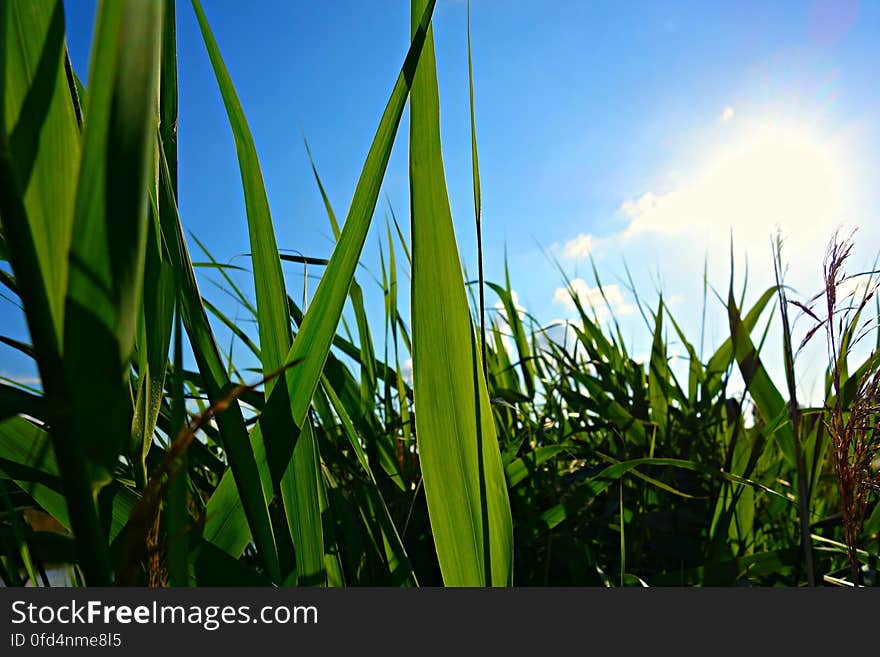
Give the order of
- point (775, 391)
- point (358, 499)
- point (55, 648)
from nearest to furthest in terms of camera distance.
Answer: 1. point (55, 648)
2. point (358, 499)
3. point (775, 391)

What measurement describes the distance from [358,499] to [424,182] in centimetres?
41

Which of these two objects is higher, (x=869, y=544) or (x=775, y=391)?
(x=775, y=391)

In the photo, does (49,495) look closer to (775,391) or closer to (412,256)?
(412,256)

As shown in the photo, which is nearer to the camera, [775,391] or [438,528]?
[438,528]

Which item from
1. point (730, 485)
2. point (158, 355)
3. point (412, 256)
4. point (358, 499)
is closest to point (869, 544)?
point (730, 485)

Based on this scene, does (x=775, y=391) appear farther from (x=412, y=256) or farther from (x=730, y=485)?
(x=412, y=256)

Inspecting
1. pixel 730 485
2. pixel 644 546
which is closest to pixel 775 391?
pixel 730 485

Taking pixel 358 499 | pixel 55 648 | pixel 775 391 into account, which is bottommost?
pixel 55 648

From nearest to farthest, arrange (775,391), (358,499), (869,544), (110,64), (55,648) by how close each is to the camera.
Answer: (110,64)
(55,648)
(358,499)
(775,391)
(869,544)

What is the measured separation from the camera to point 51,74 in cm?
20

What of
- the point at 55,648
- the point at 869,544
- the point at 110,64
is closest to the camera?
the point at 110,64

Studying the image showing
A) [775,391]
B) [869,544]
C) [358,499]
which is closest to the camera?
[358,499]

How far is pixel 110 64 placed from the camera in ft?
0.54

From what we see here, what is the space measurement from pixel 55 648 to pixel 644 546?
0.76m
